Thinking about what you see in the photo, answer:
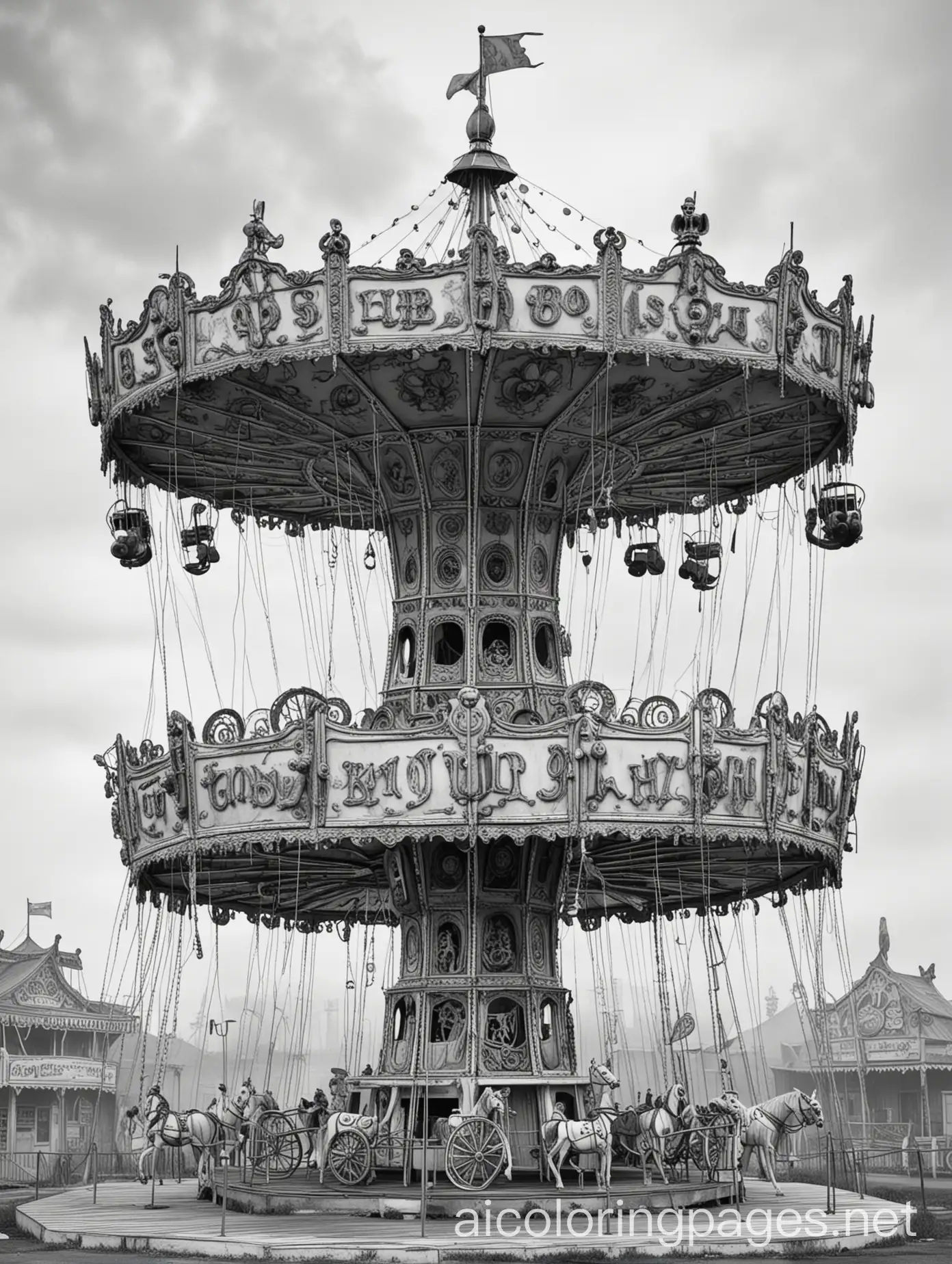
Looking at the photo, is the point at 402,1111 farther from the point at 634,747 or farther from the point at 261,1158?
the point at 634,747

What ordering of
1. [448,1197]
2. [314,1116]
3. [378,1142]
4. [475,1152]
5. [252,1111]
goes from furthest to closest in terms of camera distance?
[314,1116], [252,1111], [378,1142], [475,1152], [448,1197]

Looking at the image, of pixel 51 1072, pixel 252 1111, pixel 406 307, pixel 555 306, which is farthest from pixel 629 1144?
pixel 51 1072

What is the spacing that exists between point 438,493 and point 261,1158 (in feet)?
37.0

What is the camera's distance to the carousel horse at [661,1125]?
29.5 m

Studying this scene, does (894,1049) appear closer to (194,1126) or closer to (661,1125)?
(661,1125)

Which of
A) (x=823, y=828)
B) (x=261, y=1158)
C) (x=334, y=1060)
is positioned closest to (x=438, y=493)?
(x=823, y=828)

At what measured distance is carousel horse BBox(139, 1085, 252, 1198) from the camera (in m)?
31.0

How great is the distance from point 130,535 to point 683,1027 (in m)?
12.9

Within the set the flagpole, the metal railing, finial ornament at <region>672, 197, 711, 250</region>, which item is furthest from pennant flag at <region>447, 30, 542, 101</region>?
the metal railing

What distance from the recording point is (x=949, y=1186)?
46.0 meters

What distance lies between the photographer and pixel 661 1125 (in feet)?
97.0

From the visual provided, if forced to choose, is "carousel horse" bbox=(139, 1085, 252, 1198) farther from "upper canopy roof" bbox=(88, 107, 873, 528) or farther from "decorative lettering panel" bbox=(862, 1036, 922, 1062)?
"decorative lettering panel" bbox=(862, 1036, 922, 1062)

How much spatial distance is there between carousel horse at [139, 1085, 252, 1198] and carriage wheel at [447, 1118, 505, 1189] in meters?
4.40

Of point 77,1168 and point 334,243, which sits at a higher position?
point 334,243
